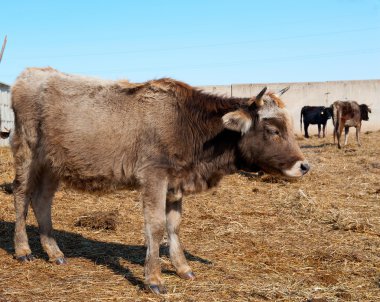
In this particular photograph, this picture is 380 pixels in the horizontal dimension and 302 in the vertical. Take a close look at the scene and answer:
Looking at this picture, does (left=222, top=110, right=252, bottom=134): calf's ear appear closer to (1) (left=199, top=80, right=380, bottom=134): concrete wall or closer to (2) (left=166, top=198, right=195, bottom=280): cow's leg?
(2) (left=166, top=198, right=195, bottom=280): cow's leg

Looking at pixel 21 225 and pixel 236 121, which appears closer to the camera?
pixel 236 121

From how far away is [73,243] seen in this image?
637 centimetres

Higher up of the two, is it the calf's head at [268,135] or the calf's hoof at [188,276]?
the calf's head at [268,135]

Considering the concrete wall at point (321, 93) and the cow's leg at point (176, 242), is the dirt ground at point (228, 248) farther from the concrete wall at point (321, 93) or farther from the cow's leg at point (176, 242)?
the concrete wall at point (321, 93)

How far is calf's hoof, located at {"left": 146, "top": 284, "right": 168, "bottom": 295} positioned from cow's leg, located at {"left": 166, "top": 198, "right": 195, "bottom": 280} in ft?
1.59

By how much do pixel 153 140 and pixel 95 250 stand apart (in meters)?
1.96

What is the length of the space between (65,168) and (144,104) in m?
1.17

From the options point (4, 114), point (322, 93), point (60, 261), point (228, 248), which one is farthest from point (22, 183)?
point (322, 93)

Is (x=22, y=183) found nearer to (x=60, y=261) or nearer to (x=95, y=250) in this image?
(x=60, y=261)

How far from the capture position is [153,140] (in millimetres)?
4922

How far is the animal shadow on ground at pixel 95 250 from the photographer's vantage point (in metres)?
5.54

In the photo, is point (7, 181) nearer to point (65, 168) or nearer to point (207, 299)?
point (65, 168)

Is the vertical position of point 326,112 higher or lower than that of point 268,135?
higher

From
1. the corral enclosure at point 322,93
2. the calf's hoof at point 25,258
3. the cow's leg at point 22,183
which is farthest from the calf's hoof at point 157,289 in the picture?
the corral enclosure at point 322,93
